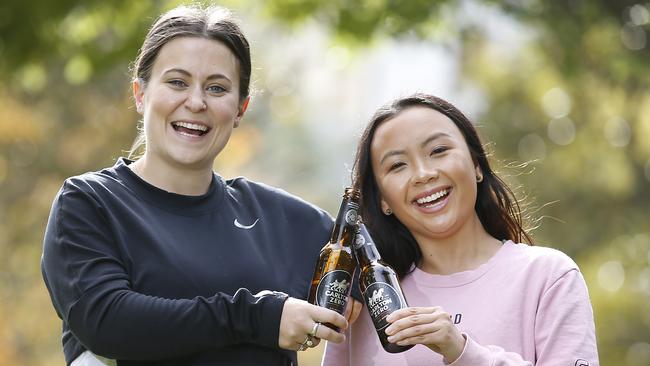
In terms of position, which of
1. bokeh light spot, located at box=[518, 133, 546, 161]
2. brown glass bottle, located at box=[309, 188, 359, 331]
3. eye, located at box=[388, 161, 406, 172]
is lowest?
brown glass bottle, located at box=[309, 188, 359, 331]

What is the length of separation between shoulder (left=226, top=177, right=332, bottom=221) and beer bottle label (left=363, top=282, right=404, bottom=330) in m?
0.51

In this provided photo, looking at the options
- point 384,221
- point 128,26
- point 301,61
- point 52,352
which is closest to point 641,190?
point 301,61

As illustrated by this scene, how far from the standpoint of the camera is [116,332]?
3.27 meters

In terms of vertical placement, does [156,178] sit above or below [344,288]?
above

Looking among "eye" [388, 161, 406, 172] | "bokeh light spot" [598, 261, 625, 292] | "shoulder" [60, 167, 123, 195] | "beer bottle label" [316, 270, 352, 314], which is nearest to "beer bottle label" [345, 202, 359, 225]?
"beer bottle label" [316, 270, 352, 314]

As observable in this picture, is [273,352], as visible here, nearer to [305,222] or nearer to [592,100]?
[305,222]

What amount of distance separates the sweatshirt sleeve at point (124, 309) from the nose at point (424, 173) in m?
0.65

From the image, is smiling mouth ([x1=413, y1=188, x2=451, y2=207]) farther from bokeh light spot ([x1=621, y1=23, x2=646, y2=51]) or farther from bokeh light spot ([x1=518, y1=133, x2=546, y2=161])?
bokeh light spot ([x1=518, y1=133, x2=546, y2=161])

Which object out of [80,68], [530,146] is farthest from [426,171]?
[530,146]

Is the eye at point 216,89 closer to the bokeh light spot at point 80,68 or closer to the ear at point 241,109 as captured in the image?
the ear at point 241,109

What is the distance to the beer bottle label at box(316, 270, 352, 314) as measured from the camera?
338 cm

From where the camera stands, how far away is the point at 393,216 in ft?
13.1

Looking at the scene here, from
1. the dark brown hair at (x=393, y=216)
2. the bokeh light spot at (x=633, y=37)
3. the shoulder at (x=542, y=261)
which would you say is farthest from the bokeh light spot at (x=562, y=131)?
the shoulder at (x=542, y=261)

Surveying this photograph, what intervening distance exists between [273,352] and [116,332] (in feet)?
1.75
